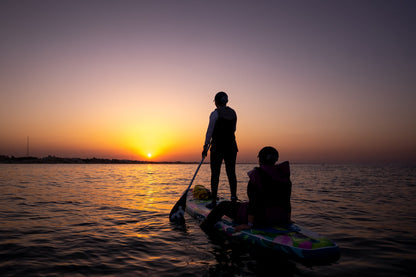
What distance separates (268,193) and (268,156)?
0.63 meters

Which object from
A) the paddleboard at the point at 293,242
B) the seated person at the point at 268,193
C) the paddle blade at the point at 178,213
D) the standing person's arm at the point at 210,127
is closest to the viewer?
the paddleboard at the point at 293,242

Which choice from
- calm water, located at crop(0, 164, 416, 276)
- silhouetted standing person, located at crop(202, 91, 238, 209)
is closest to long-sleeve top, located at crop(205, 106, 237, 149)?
silhouetted standing person, located at crop(202, 91, 238, 209)

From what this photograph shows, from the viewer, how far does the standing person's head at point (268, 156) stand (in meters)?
4.24

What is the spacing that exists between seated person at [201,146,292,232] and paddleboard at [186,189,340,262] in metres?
0.14

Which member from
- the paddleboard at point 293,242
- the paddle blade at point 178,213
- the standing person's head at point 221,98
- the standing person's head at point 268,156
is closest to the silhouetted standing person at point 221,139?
the standing person's head at point 221,98

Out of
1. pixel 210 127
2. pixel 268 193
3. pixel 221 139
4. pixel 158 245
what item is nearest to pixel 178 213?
pixel 158 245

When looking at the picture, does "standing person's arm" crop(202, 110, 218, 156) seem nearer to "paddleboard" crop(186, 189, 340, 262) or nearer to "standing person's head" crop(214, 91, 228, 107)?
"standing person's head" crop(214, 91, 228, 107)

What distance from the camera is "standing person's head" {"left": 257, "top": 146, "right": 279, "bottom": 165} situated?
4238mm

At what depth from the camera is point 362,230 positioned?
6469 mm

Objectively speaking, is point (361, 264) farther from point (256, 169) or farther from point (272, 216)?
point (256, 169)

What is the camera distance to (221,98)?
6840 millimetres

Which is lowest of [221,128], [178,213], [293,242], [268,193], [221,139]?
[178,213]

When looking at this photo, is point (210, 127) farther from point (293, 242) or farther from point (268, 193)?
point (293, 242)

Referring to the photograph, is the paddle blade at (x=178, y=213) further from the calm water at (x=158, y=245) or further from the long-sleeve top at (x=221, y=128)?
the long-sleeve top at (x=221, y=128)
